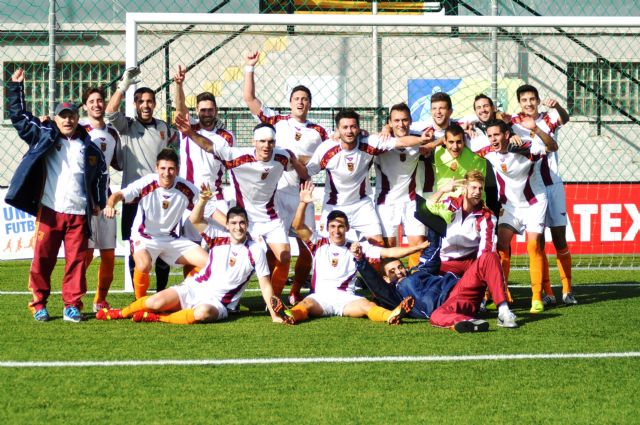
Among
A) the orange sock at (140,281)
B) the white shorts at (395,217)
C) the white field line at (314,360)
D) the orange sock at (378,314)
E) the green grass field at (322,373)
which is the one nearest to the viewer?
the green grass field at (322,373)

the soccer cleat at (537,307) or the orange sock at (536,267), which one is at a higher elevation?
the orange sock at (536,267)

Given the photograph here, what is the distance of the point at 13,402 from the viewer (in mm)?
4738

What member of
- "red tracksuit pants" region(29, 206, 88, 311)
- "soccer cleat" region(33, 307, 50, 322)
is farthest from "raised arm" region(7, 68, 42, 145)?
"soccer cleat" region(33, 307, 50, 322)

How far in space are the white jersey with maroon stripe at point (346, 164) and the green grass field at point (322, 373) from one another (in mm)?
1380

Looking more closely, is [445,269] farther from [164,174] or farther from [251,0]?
[251,0]

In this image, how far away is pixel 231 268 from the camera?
7559mm

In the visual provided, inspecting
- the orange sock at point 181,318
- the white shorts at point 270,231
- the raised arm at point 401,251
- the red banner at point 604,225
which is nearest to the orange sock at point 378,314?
the raised arm at point 401,251

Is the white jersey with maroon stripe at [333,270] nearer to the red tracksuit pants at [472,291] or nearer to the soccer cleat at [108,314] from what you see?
the red tracksuit pants at [472,291]

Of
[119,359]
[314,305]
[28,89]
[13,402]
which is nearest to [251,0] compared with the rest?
[28,89]

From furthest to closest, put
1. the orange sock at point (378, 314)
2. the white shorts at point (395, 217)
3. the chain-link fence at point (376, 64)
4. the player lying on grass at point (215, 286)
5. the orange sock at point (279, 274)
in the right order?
1. the chain-link fence at point (376, 64)
2. the white shorts at point (395, 217)
3. the orange sock at point (279, 274)
4. the player lying on grass at point (215, 286)
5. the orange sock at point (378, 314)

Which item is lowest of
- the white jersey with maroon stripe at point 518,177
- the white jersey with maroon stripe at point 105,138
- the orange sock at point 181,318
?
the orange sock at point 181,318

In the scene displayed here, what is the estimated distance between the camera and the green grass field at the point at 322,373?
4562 millimetres

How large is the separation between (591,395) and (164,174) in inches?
168

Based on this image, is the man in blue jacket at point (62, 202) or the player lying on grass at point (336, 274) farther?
the player lying on grass at point (336, 274)
